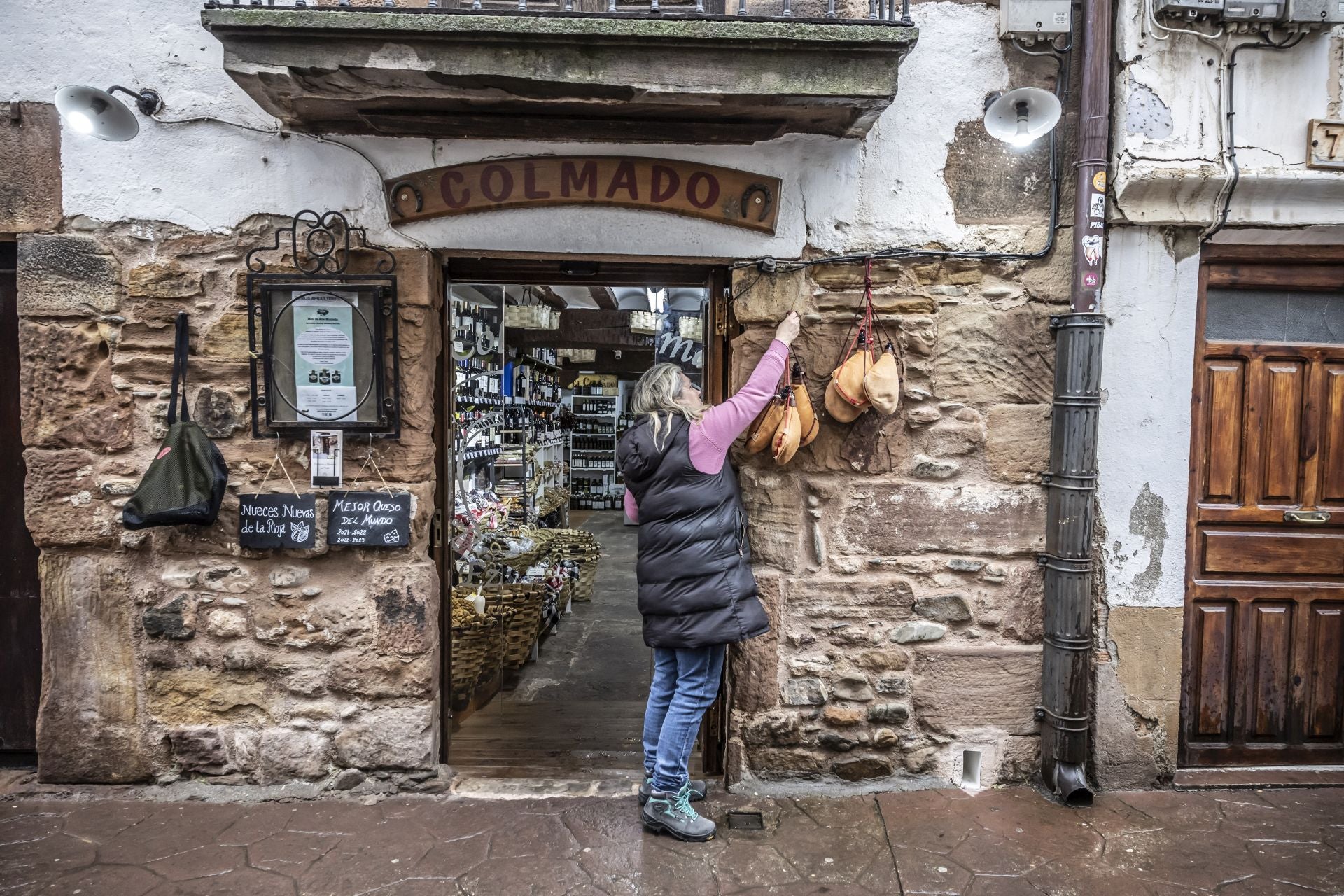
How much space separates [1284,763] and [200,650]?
477 centimetres

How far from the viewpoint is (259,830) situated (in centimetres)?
281

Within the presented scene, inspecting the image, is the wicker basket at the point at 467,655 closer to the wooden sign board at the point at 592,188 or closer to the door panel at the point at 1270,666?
the wooden sign board at the point at 592,188

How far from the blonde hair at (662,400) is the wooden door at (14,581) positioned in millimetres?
2737

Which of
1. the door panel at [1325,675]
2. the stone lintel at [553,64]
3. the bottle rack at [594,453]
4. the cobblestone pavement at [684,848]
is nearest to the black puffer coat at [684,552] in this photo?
the cobblestone pavement at [684,848]

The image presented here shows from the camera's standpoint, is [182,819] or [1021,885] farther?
[182,819]

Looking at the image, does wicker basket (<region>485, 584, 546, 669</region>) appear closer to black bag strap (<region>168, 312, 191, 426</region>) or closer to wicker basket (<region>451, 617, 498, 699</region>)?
wicker basket (<region>451, 617, 498, 699</region>)

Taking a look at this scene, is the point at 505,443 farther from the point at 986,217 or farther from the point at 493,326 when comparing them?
the point at 986,217

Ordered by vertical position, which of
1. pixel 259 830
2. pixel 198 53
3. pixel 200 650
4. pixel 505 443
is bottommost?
pixel 259 830

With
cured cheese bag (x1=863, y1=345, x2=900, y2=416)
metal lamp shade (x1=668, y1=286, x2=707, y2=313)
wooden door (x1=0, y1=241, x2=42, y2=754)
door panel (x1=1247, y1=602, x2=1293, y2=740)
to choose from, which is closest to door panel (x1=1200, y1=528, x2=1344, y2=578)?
door panel (x1=1247, y1=602, x2=1293, y2=740)

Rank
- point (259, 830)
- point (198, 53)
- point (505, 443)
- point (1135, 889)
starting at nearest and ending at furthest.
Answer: point (1135, 889) < point (259, 830) < point (198, 53) < point (505, 443)

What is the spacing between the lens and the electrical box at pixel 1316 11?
2895 millimetres

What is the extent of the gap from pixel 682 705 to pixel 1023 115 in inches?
104

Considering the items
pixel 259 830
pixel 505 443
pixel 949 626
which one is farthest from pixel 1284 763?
pixel 505 443

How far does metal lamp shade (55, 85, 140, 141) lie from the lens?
8.85 ft
